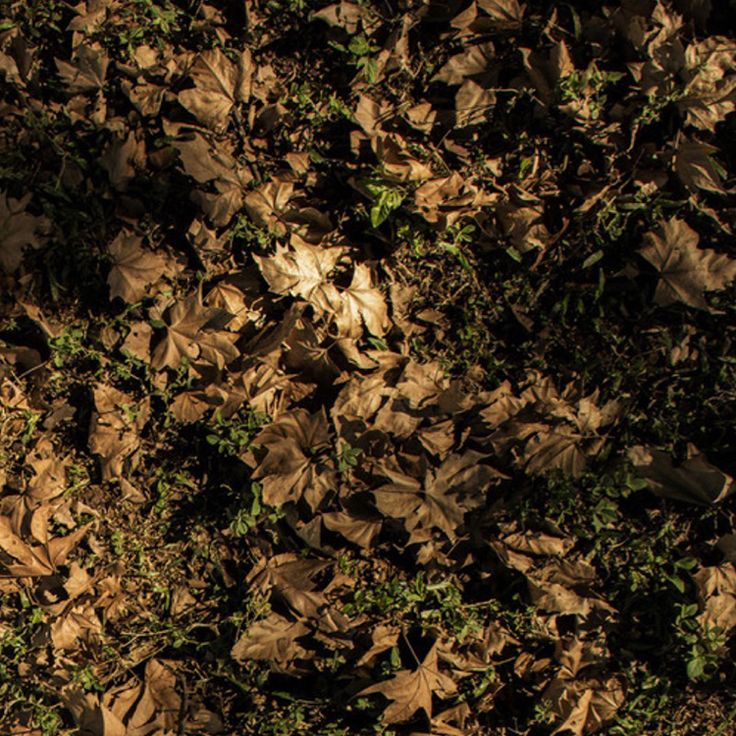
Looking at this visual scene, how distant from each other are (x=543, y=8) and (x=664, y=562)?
6.24ft

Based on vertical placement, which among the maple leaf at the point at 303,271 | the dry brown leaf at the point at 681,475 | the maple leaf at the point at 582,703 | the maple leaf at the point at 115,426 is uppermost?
the maple leaf at the point at 303,271

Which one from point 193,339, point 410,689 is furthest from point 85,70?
point 410,689

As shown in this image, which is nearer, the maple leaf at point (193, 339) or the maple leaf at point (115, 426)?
the maple leaf at point (193, 339)

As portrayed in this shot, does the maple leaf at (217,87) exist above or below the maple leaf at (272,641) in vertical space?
above

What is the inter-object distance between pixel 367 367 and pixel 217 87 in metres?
1.05

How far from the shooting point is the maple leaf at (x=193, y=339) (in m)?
2.53

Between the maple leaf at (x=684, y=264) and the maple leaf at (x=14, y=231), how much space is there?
2.04 m

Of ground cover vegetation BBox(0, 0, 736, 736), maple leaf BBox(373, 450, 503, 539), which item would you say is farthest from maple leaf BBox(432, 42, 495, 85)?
maple leaf BBox(373, 450, 503, 539)

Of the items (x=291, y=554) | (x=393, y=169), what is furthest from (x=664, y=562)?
(x=393, y=169)

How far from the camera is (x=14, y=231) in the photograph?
8.57 ft

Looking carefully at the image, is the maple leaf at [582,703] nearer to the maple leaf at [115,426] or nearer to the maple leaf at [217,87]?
the maple leaf at [115,426]

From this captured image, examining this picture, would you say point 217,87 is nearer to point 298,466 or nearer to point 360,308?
point 360,308

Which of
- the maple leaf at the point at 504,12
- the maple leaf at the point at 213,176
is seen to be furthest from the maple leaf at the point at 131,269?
the maple leaf at the point at 504,12

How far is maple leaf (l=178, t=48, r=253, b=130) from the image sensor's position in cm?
255
